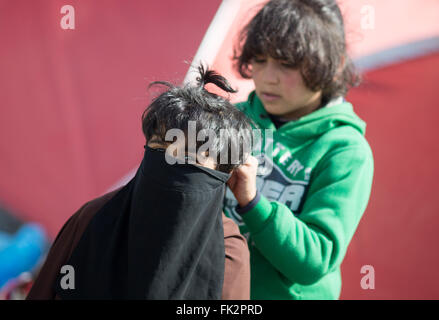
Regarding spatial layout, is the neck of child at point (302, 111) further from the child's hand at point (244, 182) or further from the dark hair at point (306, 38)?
the child's hand at point (244, 182)

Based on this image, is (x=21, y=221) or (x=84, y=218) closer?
(x=84, y=218)

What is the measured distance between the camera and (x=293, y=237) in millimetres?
1063

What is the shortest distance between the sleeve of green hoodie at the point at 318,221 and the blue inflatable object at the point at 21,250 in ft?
5.53

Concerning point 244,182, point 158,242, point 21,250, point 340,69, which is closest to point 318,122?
point 340,69

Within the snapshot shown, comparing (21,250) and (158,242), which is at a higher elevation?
(158,242)

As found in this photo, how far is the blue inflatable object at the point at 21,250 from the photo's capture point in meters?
2.23

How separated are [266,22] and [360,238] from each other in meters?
1.22

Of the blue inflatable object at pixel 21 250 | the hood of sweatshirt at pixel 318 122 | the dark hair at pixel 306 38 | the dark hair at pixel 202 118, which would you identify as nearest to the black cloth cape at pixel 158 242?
the dark hair at pixel 202 118

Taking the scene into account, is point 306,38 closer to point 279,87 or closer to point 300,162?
point 279,87

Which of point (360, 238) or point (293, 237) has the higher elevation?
point (293, 237)

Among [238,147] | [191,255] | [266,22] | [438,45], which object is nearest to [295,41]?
[266,22]

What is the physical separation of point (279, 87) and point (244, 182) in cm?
36

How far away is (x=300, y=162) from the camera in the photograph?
4.05ft
